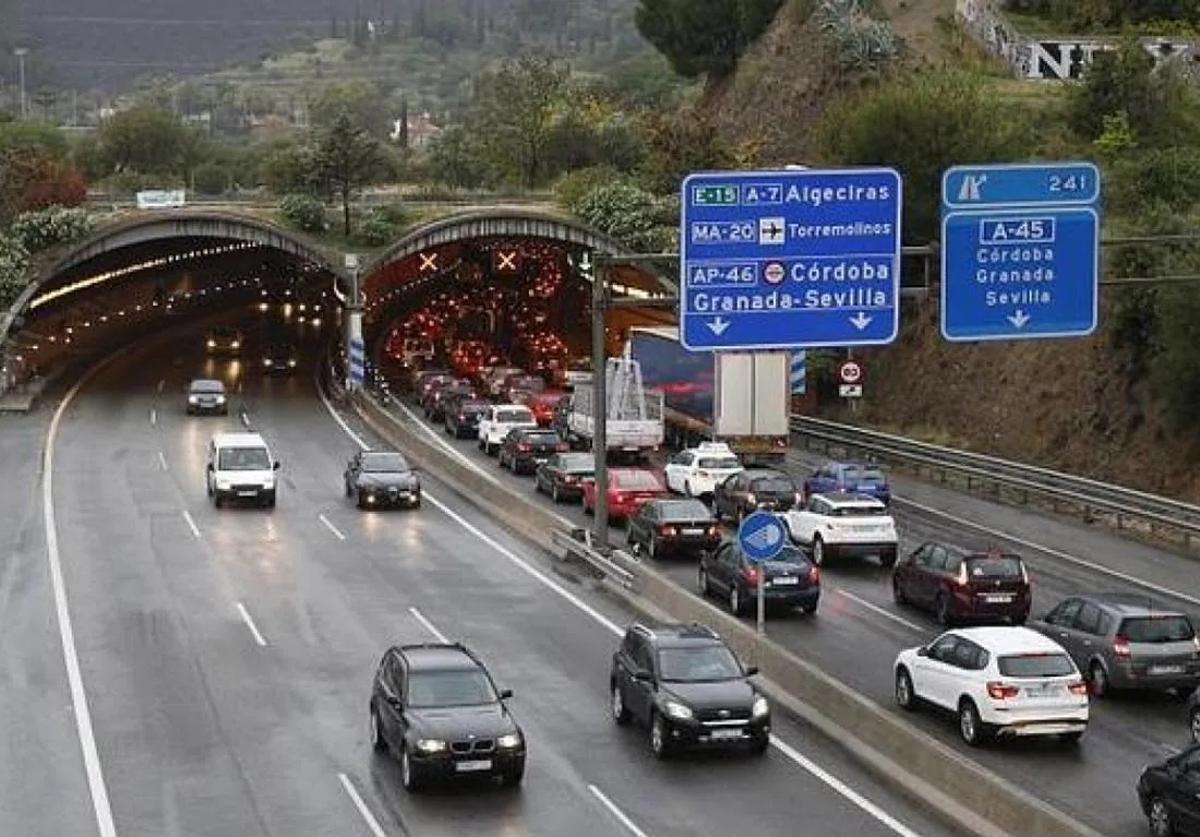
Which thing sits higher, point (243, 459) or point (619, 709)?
point (243, 459)

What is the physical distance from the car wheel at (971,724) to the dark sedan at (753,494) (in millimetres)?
19013

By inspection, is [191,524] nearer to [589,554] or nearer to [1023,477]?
[589,554]

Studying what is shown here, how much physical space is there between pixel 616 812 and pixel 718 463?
27868 mm

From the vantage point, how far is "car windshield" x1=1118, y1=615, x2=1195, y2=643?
2786cm

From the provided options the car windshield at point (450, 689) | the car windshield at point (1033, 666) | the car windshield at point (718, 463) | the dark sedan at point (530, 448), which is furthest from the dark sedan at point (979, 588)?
the dark sedan at point (530, 448)

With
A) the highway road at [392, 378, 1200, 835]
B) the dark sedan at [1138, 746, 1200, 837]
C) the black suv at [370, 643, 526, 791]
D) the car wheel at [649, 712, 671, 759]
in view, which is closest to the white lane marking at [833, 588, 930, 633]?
the highway road at [392, 378, 1200, 835]

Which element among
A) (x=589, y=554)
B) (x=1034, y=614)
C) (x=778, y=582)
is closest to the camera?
(x=778, y=582)

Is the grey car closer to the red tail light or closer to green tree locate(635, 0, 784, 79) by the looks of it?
the red tail light

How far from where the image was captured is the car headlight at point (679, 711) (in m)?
24.3

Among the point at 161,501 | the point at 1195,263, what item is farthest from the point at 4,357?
the point at 1195,263

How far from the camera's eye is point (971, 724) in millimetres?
25031

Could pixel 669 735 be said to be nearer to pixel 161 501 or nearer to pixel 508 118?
pixel 161 501

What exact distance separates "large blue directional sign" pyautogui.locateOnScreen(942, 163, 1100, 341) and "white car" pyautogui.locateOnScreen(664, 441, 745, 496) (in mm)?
18617

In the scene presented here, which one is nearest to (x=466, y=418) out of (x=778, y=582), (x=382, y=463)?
(x=382, y=463)
